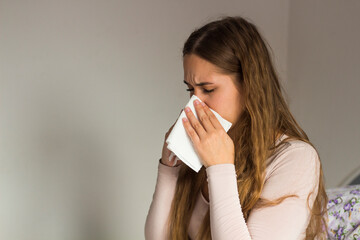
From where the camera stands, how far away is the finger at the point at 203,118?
123cm

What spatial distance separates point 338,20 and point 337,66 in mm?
252

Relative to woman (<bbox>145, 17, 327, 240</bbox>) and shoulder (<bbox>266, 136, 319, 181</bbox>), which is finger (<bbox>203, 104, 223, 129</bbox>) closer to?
woman (<bbox>145, 17, 327, 240</bbox>)

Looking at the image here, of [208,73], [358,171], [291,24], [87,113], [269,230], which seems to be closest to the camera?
[269,230]

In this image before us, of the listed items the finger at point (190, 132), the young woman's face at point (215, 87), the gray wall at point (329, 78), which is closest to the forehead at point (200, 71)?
the young woman's face at point (215, 87)

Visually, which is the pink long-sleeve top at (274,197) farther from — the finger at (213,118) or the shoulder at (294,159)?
the finger at (213,118)

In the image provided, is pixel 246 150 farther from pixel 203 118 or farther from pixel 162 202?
pixel 162 202

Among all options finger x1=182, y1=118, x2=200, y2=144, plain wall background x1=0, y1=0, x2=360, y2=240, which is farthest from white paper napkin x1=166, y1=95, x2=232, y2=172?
plain wall background x1=0, y1=0, x2=360, y2=240

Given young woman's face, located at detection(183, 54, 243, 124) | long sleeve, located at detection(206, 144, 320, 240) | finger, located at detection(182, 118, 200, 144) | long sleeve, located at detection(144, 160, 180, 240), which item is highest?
young woman's face, located at detection(183, 54, 243, 124)

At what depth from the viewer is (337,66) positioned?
8.84 feet

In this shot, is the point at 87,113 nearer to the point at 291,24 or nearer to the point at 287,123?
the point at 287,123

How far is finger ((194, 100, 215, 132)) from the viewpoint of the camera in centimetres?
123

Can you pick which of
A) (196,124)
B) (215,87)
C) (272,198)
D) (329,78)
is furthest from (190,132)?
(329,78)

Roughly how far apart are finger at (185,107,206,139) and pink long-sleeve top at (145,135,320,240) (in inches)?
3.7

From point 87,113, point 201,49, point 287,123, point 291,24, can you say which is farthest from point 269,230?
point 291,24
